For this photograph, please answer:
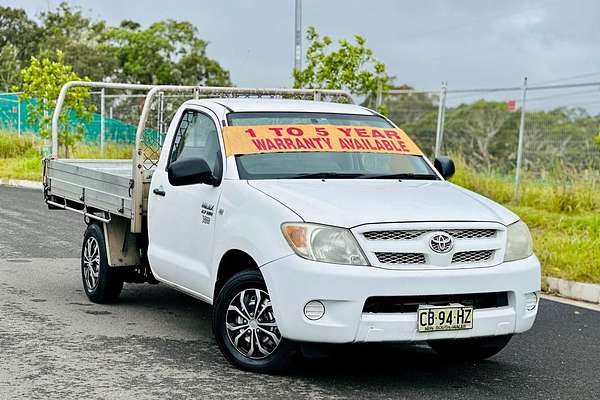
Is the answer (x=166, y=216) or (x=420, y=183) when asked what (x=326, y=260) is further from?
(x=166, y=216)

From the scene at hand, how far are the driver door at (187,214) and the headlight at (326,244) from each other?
1021 millimetres

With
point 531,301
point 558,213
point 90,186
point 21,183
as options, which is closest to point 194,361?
point 531,301

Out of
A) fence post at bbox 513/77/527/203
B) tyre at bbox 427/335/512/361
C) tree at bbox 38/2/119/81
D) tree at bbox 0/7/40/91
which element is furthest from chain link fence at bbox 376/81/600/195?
tree at bbox 0/7/40/91

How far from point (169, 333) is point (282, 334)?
1.97 metres

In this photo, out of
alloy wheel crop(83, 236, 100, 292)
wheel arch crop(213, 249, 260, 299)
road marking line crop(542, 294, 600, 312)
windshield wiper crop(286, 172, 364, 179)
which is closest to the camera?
wheel arch crop(213, 249, 260, 299)

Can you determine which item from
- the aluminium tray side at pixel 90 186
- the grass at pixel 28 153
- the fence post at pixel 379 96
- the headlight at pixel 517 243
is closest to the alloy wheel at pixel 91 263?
the aluminium tray side at pixel 90 186

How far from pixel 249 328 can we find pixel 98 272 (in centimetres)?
278

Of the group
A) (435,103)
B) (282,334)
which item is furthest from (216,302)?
(435,103)

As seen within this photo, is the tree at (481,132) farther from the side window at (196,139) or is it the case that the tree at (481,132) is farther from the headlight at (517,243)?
the headlight at (517,243)

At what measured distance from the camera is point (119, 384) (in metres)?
6.21

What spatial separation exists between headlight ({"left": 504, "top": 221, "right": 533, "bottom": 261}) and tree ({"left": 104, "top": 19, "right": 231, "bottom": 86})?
60.9 meters

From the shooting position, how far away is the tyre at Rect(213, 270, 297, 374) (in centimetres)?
639

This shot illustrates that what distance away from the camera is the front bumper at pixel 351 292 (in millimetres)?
5930

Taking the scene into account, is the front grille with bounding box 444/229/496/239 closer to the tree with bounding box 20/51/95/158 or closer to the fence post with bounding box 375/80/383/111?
the fence post with bounding box 375/80/383/111
